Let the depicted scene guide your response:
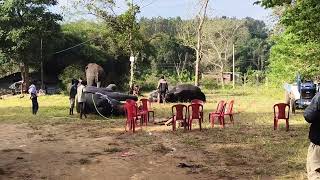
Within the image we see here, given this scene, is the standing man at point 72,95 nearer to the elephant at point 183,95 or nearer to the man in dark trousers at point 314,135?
the elephant at point 183,95

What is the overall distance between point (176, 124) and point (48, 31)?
22569mm

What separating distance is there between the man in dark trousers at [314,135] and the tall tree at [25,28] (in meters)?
30.0

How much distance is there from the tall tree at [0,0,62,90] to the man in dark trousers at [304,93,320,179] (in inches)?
1183

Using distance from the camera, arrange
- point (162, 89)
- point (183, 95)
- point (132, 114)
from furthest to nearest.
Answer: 1. point (183, 95)
2. point (162, 89)
3. point (132, 114)

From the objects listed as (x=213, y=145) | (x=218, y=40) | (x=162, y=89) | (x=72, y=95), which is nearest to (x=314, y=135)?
(x=213, y=145)

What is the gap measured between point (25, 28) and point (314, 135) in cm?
3059

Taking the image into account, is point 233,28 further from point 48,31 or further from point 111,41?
point 48,31

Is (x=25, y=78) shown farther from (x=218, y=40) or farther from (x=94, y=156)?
(x=218, y=40)

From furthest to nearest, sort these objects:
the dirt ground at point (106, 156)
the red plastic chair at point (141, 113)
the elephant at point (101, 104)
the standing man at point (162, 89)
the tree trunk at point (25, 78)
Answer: the tree trunk at point (25, 78) → the standing man at point (162, 89) → the elephant at point (101, 104) → the red plastic chair at point (141, 113) → the dirt ground at point (106, 156)

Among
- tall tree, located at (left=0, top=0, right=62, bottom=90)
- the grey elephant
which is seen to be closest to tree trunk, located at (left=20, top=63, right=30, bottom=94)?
tall tree, located at (left=0, top=0, right=62, bottom=90)

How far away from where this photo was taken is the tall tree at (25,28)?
33625 millimetres

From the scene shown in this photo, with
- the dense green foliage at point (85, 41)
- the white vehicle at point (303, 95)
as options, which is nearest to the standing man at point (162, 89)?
the white vehicle at point (303, 95)

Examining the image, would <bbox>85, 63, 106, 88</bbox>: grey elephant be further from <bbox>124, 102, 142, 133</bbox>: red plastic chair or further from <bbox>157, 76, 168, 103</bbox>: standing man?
<bbox>124, 102, 142, 133</bbox>: red plastic chair

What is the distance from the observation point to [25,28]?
33719mm
